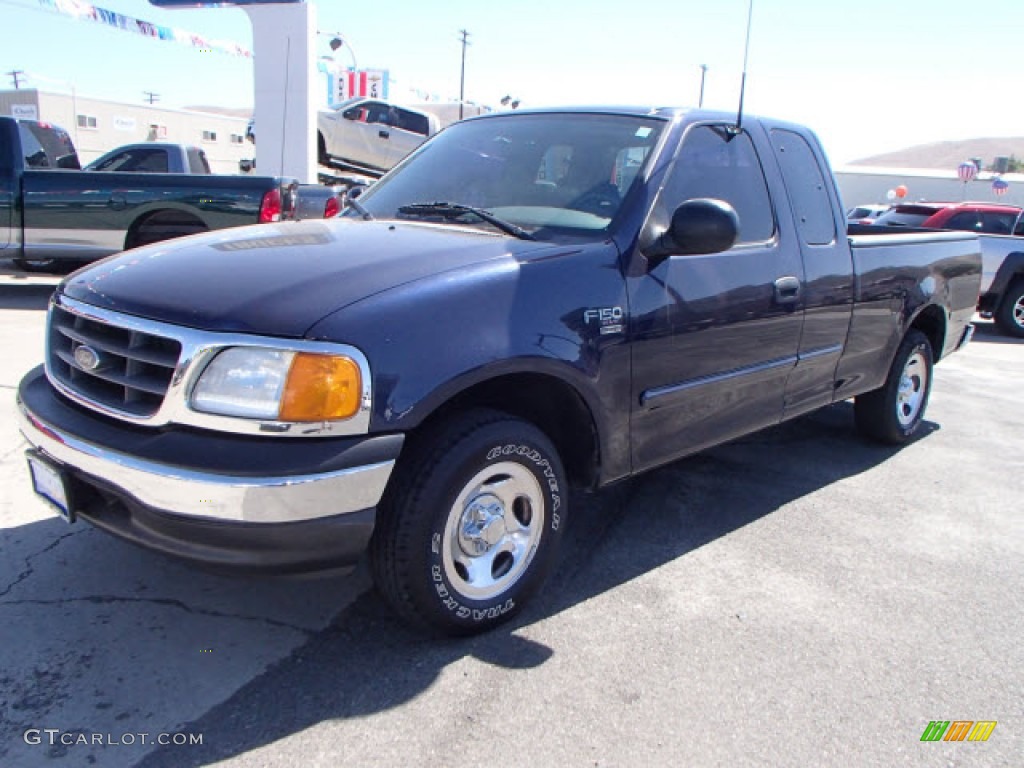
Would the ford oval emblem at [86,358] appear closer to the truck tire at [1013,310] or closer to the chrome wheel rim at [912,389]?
the chrome wheel rim at [912,389]

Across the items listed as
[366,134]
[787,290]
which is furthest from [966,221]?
[366,134]

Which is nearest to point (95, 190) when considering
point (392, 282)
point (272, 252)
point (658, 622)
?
point (272, 252)

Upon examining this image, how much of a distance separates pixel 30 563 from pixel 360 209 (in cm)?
198

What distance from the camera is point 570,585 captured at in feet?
10.7

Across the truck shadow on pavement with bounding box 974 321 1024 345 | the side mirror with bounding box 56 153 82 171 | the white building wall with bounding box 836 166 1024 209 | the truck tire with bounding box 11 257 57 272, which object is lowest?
the truck shadow on pavement with bounding box 974 321 1024 345

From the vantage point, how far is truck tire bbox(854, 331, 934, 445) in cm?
523

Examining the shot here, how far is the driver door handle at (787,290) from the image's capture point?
379 centimetres

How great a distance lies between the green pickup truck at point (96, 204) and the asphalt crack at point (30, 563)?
5409 millimetres

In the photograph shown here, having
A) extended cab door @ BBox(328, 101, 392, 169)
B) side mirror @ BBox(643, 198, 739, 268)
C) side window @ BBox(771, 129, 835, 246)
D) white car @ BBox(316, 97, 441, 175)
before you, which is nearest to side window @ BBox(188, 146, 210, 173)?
side window @ BBox(771, 129, 835, 246)

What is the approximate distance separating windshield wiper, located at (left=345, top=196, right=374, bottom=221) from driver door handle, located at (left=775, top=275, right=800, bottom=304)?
1876mm

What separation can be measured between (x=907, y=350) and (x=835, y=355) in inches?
45.0

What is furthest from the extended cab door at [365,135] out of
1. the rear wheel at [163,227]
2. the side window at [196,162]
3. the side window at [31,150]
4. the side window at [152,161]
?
the rear wheel at [163,227]

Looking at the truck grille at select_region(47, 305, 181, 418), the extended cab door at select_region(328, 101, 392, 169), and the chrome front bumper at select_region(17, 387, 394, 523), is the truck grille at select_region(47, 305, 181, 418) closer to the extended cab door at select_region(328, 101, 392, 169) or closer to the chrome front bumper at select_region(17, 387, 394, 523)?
the chrome front bumper at select_region(17, 387, 394, 523)

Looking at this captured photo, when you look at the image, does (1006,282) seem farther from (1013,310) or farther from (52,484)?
(52,484)
